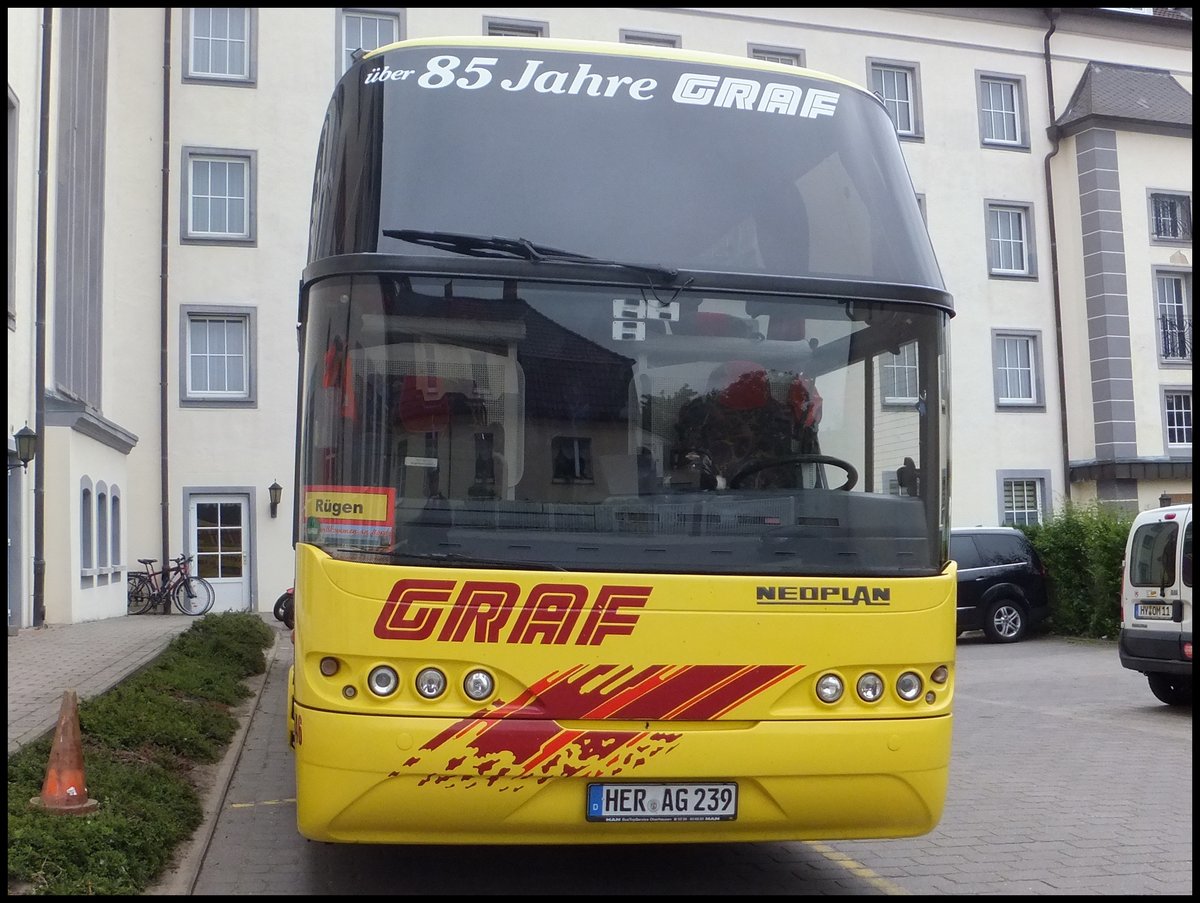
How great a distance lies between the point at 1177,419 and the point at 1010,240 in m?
6.09

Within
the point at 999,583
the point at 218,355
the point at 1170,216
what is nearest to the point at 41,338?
the point at 218,355

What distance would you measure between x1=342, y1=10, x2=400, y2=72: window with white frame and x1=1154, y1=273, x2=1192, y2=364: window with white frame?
1949 centimetres

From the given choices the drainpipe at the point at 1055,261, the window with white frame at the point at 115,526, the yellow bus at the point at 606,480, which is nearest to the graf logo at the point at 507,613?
the yellow bus at the point at 606,480

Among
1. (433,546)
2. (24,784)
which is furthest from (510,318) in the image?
(24,784)

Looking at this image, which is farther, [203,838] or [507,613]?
[203,838]

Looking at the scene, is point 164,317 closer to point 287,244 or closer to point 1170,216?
point 287,244

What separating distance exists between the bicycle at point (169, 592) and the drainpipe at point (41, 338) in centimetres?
719

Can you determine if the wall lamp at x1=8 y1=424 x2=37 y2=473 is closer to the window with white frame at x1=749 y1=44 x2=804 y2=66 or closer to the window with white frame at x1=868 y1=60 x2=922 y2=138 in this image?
the window with white frame at x1=749 y1=44 x2=804 y2=66

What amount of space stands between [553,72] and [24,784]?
4519mm

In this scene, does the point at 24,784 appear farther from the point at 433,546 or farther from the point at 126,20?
the point at 126,20

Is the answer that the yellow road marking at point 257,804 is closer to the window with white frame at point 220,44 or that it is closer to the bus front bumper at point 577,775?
the bus front bumper at point 577,775

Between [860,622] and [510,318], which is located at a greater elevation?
[510,318]

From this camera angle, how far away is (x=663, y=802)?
514 centimetres

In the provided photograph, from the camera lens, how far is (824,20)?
3309cm
